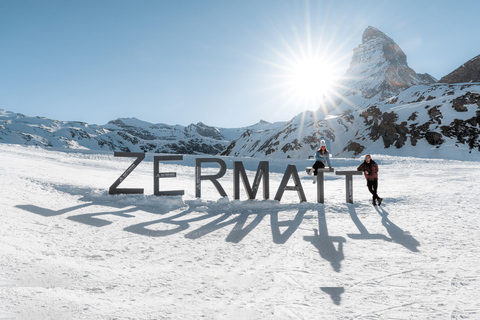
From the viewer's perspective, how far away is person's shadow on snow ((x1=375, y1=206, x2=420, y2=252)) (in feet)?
17.1

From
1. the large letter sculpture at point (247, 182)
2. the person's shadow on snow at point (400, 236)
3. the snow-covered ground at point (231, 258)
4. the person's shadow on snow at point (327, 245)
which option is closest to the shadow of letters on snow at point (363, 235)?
the snow-covered ground at point (231, 258)

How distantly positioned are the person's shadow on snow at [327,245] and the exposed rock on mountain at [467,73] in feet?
381

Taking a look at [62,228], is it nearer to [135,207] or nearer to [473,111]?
[135,207]

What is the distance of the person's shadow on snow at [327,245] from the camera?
454cm

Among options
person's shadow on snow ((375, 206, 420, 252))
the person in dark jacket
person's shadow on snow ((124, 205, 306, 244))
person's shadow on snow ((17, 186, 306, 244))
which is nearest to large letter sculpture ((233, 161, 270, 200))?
person's shadow on snow ((17, 186, 306, 244))

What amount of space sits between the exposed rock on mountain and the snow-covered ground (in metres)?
115

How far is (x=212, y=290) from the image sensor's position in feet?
11.5

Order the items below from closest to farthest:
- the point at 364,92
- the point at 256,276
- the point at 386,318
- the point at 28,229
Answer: the point at 386,318 < the point at 256,276 < the point at 28,229 < the point at 364,92

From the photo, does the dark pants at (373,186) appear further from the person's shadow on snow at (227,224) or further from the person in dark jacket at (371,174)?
the person's shadow on snow at (227,224)

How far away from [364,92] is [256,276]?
686ft

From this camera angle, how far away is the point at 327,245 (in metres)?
5.34

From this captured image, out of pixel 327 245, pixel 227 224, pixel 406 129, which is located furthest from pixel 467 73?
pixel 227 224

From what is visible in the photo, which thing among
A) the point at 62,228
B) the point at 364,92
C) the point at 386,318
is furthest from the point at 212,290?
the point at 364,92

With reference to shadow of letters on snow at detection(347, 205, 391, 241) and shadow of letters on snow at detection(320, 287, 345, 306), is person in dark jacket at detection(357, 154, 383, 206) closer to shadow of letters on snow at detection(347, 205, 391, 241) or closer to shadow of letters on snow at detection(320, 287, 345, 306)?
shadow of letters on snow at detection(347, 205, 391, 241)
